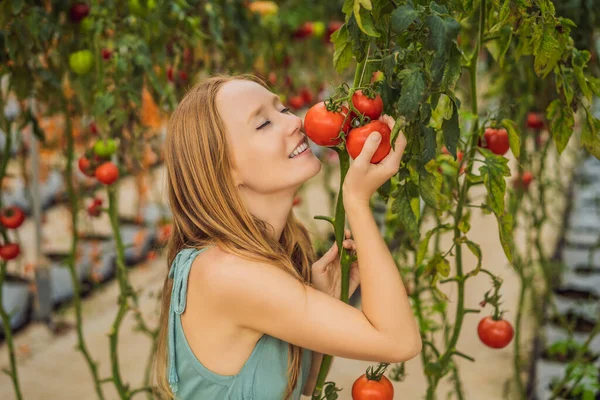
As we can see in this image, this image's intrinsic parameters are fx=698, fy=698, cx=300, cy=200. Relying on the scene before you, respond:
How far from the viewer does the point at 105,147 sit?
162 centimetres

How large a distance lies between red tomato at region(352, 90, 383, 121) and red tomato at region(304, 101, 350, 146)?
0.02m

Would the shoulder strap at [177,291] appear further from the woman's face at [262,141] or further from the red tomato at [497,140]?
the red tomato at [497,140]

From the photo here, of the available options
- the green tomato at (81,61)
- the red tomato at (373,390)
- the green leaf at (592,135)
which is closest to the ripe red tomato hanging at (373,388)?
the red tomato at (373,390)

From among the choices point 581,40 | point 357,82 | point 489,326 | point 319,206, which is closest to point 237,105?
point 357,82

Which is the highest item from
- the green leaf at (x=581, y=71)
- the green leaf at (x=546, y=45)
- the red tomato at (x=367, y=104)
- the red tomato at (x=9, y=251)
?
the green leaf at (x=546, y=45)

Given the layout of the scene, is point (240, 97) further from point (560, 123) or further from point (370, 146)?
point (560, 123)

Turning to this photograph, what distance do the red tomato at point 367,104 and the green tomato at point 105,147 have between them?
36.5 inches

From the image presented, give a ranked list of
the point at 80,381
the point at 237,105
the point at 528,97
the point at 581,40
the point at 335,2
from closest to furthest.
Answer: the point at 237,105
the point at 581,40
the point at 528,97
the point at 80,381
the point at 335,2

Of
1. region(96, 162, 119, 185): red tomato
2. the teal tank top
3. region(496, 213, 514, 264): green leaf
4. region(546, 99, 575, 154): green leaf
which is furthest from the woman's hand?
region(96, 162, 119, 185): red tomato

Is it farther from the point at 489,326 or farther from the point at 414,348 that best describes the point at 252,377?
the point at 489,326

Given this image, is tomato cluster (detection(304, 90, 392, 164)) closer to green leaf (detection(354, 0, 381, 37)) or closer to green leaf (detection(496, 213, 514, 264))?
green leaf (detection(354, 0, 381, 37))

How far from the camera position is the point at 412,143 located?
0.87 m

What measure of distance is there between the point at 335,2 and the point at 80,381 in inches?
86.7

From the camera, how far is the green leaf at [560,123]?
102cm
